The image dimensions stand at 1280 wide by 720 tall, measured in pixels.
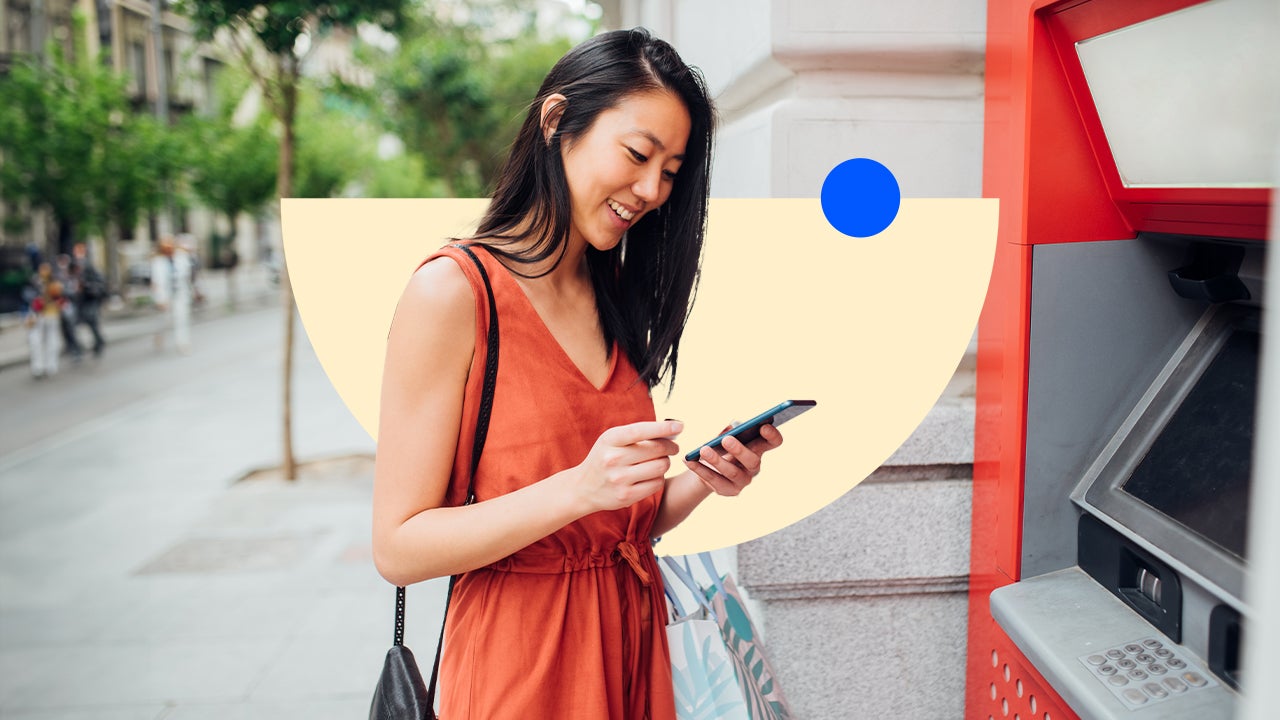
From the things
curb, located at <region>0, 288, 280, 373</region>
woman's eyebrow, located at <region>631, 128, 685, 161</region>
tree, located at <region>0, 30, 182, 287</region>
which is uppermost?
tree, located at <region>0, 30, 182, 287</region>

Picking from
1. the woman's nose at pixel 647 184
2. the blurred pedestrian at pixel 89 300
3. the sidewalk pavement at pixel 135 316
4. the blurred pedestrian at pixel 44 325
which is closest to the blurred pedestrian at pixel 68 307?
the blurred pedestrian at pixel 89 300

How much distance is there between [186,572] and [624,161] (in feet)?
15.9

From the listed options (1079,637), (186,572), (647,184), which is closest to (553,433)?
(647,184)

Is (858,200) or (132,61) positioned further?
(132,61)

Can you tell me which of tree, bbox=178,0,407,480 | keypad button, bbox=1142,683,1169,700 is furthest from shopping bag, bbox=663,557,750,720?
tree, bbox=178,0,407,480

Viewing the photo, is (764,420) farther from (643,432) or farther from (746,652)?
(746,652)

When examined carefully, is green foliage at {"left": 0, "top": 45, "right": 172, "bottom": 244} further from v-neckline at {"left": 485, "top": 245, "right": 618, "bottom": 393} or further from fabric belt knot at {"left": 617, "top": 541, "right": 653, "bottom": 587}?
fabric belt knot at {"left": 617, "top": 541, "right": 653, "bottom": 587}

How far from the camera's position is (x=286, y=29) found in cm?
562

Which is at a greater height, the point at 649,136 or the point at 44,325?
the point at 649,136

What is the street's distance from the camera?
393 centimetres

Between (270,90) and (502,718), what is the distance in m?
5.94

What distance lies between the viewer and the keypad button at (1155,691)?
1.17 metres

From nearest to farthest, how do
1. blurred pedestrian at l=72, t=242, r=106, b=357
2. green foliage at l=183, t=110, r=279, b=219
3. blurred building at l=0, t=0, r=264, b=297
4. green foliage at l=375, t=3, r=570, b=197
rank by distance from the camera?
blurred pedestrian at l=72, t=242, r=106, b=357 < green foliage at l=375, t=3, r=570, b=197 < blurred building at l=0, t=0, r=264, b=297 < green foliage at l=183, t=110, r=279, b=219

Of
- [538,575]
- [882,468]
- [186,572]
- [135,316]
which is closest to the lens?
[538,575]
